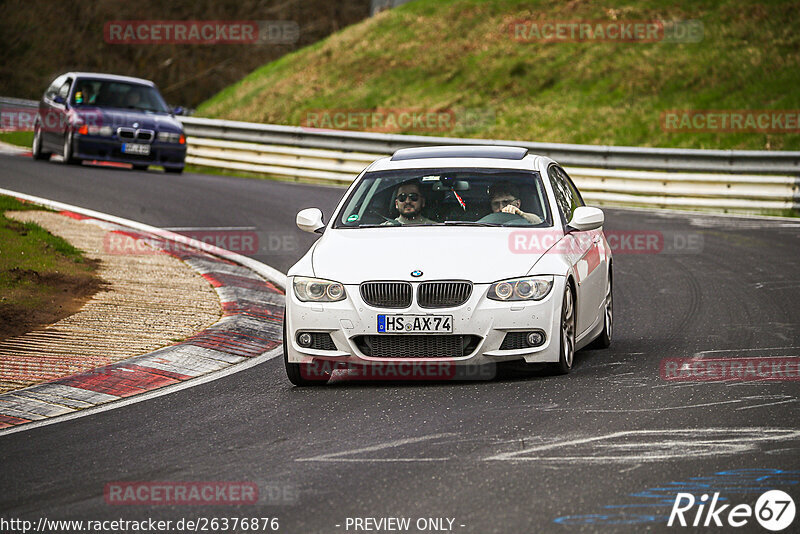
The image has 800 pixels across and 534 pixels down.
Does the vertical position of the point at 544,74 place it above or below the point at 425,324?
above

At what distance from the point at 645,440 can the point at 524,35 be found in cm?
2938

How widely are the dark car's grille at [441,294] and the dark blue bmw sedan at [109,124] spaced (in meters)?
16.4

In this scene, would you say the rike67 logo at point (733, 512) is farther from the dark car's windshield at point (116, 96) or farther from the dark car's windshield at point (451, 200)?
the dark car's windshield at point (116, 96)

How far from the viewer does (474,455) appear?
632cm

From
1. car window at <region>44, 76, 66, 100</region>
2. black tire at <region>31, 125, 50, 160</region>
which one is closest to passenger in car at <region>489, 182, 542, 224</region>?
car window at <region>44, 76, 66, 100</region>

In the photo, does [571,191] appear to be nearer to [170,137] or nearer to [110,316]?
[110,316]

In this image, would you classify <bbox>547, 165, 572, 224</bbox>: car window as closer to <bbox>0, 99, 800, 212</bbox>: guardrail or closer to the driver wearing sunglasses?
the driver wearing sunglasses

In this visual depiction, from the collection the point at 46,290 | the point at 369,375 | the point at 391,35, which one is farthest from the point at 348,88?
the point at 369,375

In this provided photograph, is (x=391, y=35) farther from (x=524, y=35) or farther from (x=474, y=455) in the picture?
(x=474, y=455)

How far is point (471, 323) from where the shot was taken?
26.3ft

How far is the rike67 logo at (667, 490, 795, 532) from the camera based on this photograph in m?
5.16

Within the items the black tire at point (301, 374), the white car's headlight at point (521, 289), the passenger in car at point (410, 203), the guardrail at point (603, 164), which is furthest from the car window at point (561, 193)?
the guardrail at point (603, 164)

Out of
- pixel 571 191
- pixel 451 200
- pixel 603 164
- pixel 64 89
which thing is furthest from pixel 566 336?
pixel 64 89

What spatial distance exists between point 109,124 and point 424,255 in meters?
16.4
